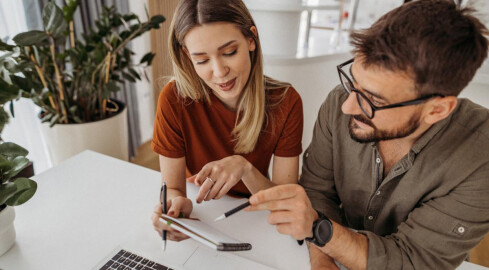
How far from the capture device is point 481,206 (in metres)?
0.79

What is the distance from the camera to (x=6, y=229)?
83 centimetres

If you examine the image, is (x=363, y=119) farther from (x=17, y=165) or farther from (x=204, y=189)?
(x=17, y=165)

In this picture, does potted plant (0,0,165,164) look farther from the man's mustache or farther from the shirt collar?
the shirt collar

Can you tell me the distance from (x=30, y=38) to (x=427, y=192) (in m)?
1.53

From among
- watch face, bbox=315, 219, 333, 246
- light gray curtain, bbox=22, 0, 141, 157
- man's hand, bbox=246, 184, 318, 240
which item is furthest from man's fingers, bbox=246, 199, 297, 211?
light gray curtain, bbox=22, 0, 141, 157

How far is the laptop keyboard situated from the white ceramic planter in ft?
4.95

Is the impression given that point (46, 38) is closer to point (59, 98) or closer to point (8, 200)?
point (59, 98)

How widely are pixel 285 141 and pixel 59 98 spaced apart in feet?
4.15

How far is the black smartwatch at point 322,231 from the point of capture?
32.1 inches

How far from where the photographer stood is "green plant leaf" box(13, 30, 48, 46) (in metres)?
1.25

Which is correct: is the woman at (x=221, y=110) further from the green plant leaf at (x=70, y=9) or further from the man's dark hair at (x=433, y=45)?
the green plant leaf at (x=70, y=9)

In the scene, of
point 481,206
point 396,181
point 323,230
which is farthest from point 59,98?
point 481,206

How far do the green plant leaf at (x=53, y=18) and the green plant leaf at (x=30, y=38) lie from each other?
63 mm

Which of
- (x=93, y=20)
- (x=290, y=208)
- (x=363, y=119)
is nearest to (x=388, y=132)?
(x=363, y=119)
